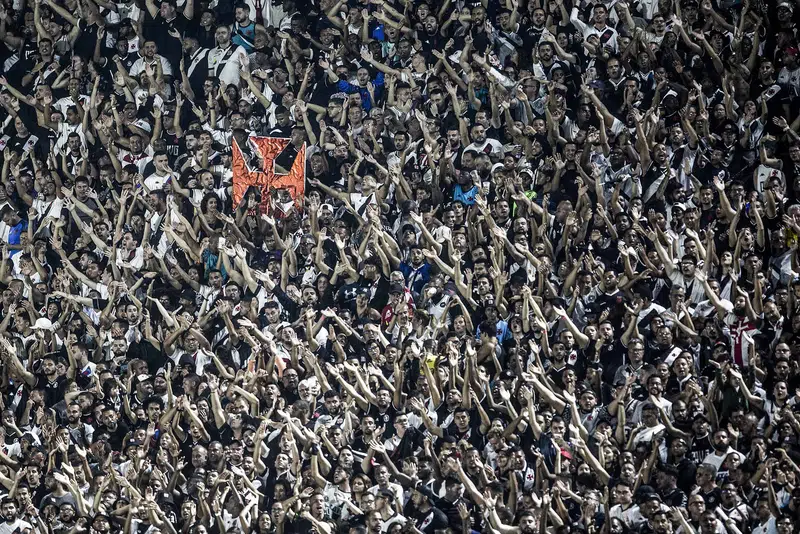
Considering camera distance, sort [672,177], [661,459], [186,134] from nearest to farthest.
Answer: [661,459] < [672,177] < [186,134]

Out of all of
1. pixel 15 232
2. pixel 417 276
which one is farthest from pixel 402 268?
pixel 15 232

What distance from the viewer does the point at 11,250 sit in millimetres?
15289

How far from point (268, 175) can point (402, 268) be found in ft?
4.78

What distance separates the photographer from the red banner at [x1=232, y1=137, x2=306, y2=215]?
49.8 ft

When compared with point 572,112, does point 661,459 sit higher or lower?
lower

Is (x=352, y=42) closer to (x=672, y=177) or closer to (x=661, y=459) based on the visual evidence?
(x=672, y=177)

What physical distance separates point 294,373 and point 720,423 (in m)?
3.29

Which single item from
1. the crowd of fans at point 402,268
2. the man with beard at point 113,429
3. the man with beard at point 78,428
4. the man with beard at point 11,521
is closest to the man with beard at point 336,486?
the crowd of fans at point 402,268

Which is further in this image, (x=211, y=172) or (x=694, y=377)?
(x=211, y=172)

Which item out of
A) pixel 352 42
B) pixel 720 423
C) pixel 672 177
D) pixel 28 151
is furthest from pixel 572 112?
pixel 28 151

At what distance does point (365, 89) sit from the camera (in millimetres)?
15234

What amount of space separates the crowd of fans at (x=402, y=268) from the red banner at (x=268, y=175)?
5 centimetres

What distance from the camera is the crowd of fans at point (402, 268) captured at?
1362 cm

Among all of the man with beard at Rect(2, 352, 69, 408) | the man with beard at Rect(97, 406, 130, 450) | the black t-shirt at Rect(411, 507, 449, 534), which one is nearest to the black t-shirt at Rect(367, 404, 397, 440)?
the black t-shirt at Rect(411, 507, 449, 534)
